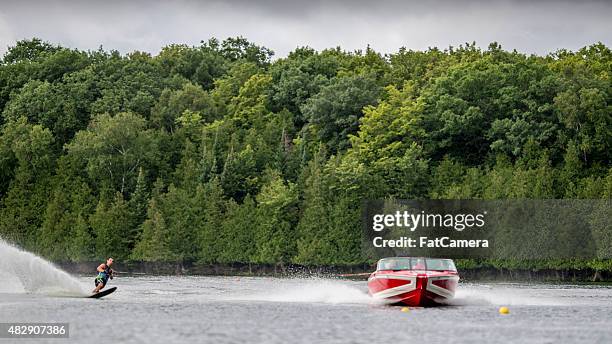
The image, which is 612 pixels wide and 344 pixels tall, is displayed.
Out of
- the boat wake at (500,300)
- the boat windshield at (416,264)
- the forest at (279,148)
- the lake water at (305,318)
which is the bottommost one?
the lake water at (305,318)

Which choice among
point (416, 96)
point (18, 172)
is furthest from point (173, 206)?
point (416, 96)

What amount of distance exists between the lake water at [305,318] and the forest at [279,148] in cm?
5730

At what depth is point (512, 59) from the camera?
543 feet

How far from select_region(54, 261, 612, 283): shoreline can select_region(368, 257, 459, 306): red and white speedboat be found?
50791mm

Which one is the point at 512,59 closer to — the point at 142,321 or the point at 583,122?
the point at 583,122

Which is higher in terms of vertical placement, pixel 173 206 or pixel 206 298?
pixel 173 206

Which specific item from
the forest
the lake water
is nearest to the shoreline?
the forest

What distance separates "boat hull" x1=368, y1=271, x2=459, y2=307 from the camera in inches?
2589

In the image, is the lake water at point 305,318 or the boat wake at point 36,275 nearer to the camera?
the lake water at point 305,318

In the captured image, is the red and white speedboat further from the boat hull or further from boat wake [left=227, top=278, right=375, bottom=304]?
boat wake [left=227, top=278, right=375, bottom=304]

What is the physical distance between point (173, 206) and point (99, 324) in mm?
104140

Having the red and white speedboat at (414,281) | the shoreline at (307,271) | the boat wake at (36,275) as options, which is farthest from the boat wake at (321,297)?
the shoreline at (307,271)

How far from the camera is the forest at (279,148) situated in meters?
145

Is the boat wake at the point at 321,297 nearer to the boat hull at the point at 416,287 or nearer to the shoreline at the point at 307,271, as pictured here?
the boat hull at the point at 416,287
